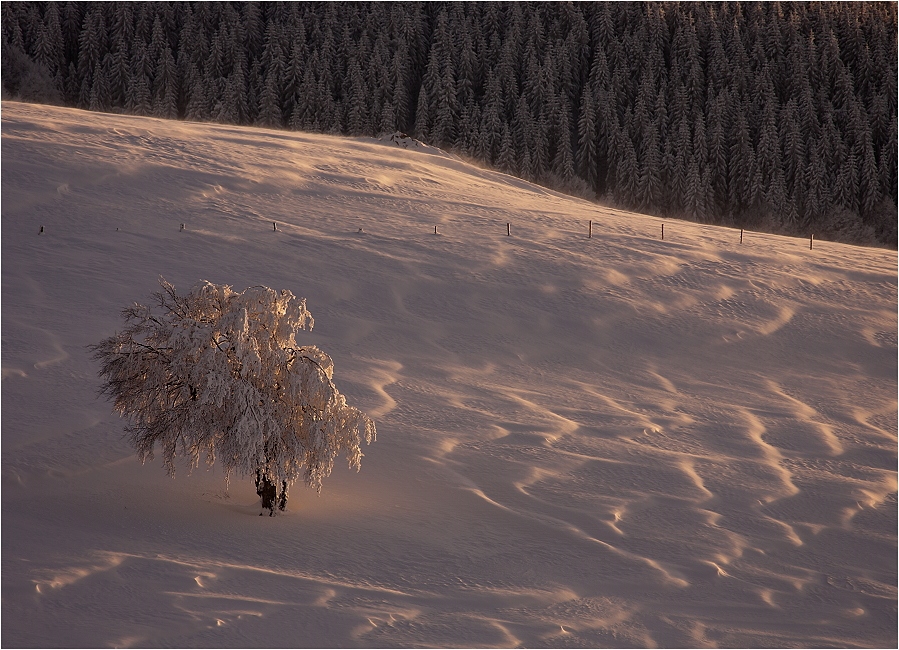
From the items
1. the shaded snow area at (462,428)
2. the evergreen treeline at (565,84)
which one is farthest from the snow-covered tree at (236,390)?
the evergreen treeline at (565,84)

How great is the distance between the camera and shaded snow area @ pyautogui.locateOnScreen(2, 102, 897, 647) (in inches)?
458

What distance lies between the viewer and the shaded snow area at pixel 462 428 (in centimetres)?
1164

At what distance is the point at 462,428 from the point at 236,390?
6.03 m

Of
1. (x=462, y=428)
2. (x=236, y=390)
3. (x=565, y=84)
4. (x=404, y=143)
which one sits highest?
(x=565, y=84)

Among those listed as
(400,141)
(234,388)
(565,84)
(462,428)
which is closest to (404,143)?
(400,141)

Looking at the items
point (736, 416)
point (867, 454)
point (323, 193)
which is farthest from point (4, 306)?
point (867, 454)

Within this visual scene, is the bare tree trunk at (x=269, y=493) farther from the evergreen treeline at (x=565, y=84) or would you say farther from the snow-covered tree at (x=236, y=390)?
Result: the evergreen treeline at (x=565, y=84)

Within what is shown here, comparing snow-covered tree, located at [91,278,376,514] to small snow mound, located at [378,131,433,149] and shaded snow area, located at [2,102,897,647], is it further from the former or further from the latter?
small snow mound, located at [378,131,433,149]

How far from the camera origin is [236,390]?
1317 centimetres

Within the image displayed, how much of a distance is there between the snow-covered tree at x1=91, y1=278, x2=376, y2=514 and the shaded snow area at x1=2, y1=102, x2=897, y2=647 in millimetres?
1216

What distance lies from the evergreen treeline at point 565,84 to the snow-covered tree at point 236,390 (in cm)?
6386

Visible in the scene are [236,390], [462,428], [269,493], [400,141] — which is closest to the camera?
[236,390]

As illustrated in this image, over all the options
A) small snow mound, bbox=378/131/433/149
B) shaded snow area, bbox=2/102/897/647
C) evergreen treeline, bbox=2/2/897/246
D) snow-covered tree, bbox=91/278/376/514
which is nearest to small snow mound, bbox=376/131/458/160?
small snow mound, bbox=378/131/433/149

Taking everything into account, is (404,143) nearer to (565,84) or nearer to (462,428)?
(462,428)
